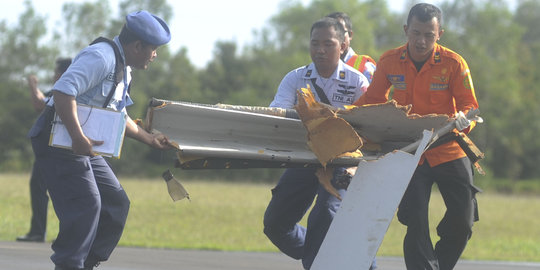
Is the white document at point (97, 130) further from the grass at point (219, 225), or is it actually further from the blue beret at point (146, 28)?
the grass at point (219, 225)

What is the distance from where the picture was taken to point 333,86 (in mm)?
7395

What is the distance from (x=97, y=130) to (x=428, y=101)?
2.39 m

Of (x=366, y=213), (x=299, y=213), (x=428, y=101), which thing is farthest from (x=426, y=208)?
(x=366, y=213)

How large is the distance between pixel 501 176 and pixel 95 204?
2731 inches

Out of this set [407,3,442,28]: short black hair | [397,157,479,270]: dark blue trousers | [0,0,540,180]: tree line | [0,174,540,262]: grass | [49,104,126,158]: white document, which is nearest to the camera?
[49,104,126,158]: white document

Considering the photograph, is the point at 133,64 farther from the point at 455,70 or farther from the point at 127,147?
the point at 127,147

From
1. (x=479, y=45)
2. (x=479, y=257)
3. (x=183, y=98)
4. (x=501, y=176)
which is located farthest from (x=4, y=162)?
(x=479, y=257)

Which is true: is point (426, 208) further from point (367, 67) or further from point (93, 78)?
point (93, 78)

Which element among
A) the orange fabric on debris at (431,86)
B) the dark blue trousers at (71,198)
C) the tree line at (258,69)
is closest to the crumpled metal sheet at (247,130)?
the dark blue trousers at (71,198)

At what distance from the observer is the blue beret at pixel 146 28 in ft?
20.5

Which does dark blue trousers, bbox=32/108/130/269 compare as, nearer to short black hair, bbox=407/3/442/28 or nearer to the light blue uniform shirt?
the light blue uniform shirt

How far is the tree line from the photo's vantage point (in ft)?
225

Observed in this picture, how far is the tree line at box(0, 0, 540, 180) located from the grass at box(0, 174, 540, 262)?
37625 millimetres

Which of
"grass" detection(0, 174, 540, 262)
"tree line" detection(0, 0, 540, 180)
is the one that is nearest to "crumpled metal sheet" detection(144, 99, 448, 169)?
"grass" detection(0, 174, 540, 262)
